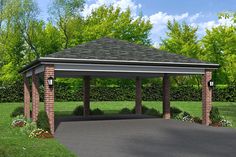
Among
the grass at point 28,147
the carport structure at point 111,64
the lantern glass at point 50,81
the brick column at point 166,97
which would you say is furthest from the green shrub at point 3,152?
the brick column at point 166,97

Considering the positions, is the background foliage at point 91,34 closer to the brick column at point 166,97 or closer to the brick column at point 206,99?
the brick column at point 166,97

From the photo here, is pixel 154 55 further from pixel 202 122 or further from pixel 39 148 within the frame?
pixel 39 148

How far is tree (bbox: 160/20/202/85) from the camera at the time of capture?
50.1 metres

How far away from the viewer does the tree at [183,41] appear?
1972 inches

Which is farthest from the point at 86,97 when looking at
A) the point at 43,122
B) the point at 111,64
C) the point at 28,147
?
the point at 28,147

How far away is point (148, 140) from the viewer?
14.5 m

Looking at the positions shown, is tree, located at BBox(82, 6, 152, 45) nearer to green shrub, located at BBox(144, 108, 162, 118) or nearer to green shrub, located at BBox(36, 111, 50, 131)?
green shrub, located at BBox(144, 108, 162, 118)

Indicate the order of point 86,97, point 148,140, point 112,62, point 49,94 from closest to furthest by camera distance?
point 148,140 → point 49,94 → point 112,62 → point 86,97

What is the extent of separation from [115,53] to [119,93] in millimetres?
26298

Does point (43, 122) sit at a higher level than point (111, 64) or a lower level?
lower

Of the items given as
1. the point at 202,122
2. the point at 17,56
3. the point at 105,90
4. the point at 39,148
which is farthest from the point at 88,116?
the point at 17,56

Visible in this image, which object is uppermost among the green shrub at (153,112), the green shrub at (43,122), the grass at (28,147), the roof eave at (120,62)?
the roof eave at (120,62)

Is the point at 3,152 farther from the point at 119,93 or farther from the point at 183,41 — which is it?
the point at 183,41

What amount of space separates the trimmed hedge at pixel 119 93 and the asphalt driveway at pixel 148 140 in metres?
24.0
